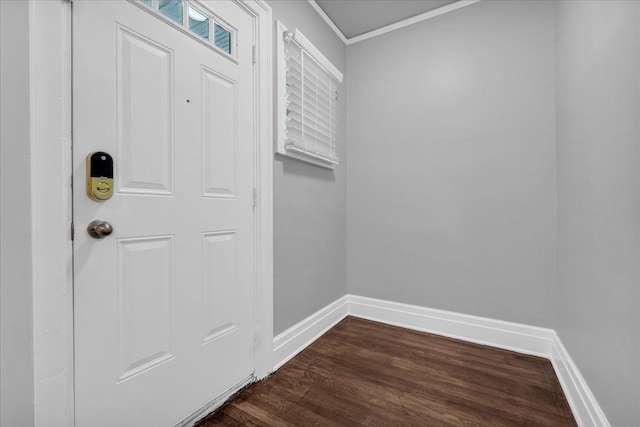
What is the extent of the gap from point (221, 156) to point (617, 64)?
1733mm

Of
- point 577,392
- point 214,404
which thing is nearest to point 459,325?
point 577,392

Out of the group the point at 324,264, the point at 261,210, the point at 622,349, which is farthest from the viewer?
the point at 324,264

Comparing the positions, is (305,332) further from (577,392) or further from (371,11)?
(371,11)

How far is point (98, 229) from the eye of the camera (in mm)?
952

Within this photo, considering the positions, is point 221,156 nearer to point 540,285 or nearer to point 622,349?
point 622,349

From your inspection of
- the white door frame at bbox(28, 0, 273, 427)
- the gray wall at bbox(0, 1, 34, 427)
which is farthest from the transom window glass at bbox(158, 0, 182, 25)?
the gray wall at bbox(0, 1, 34, 427)

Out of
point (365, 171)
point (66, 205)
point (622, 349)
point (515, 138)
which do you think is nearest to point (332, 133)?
point (365, 171)

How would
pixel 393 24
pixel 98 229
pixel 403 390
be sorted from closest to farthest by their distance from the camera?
1. pixel 98 229
2. pixel 403 390
3. pixel 393 24

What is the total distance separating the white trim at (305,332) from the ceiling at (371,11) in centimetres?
248

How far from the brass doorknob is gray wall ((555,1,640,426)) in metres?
1.81

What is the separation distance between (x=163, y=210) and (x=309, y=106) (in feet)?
4.45

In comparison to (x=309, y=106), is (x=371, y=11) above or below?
above

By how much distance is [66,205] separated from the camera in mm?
887

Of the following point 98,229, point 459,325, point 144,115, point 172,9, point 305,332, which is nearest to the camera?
point 98,229
